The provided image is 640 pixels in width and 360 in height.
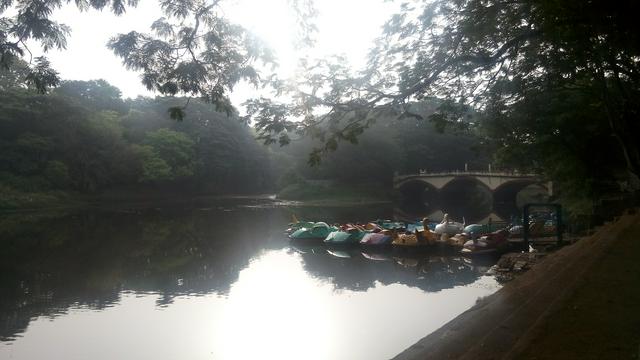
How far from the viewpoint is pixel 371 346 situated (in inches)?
548

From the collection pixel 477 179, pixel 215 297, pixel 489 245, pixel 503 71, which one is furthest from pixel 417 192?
→ pixel 503 71

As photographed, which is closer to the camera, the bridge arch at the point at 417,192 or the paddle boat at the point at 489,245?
the paddle boat at the point at 489,245

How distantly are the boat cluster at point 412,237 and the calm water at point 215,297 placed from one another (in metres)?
0.80

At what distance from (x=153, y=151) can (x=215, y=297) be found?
58048 millimetres

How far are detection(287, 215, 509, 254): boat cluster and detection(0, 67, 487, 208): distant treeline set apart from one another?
22.1 metres

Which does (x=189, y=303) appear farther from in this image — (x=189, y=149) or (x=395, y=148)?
(x=395, y=148)

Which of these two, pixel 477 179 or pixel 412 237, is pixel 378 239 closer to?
pixel 412 237

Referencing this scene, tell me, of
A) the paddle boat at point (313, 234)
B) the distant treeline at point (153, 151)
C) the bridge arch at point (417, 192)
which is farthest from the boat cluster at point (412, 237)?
the bridge arch at point (417, 192)

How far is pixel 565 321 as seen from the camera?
752 cm

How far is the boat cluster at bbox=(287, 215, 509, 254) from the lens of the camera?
26922mm

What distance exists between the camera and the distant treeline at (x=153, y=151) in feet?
186

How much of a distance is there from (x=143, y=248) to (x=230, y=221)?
1624 centimetres

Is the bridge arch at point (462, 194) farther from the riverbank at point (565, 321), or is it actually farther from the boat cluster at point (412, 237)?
the riverbank at point (565, 321)

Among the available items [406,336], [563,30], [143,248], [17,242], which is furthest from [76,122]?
[563,30]
